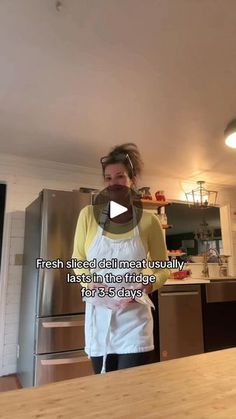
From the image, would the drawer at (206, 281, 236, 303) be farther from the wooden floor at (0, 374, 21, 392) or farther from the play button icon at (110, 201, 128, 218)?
the play button icon at (110, 201, 128, 218)

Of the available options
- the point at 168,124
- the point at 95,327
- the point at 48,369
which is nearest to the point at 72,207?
the point at 168,124

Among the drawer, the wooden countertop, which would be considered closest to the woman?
the wooden countertop

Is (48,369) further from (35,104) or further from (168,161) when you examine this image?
(168,161)

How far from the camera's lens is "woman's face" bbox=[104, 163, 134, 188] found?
1201 millimetres

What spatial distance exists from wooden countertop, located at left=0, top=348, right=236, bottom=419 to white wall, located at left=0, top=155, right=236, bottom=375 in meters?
2.13

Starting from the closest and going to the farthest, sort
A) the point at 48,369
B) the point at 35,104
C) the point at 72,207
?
the point at 35,104
the point at 48,369
the point at 72,207

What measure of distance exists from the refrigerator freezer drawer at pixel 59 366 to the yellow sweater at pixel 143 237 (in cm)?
121

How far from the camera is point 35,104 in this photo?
6.16 ft

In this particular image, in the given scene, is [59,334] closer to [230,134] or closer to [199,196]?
[230,134]

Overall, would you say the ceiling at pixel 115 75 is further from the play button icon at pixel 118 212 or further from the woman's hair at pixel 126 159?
the play button icon at pixel 118 212

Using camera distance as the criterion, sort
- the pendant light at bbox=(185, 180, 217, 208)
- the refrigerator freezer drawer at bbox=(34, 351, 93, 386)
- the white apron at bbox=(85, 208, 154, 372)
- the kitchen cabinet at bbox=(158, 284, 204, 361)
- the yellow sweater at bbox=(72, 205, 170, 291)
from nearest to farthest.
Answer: the white apron at bbox=(85, 208, 154, 372), the yellow sweater at bbox=(72, 205, 170, 291), the refrigerator freezer drawer at bbox=(34, 351, 93, 386), the kitchen cabinet at bbox=(158, 284, 204, 361), the pendant light at bbox=(185, 180, 217, 208)

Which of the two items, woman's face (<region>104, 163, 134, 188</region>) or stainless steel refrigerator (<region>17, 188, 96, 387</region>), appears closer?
woman's face (<region>104, 163, 134, 188</region>)

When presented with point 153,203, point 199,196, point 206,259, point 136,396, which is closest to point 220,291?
point 206,259

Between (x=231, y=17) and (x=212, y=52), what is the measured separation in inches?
8.3
